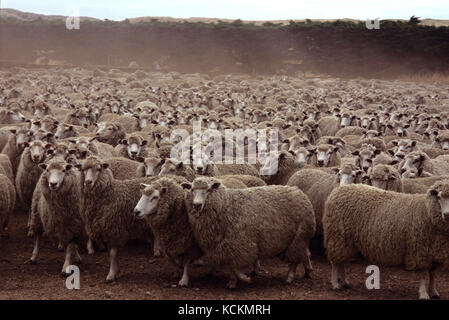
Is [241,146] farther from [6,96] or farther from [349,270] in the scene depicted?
[6,96]

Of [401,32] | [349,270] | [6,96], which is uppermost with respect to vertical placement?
[401,32]

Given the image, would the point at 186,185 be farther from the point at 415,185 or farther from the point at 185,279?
the point at 415,185

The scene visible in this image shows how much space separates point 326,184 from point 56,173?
4.16 metres

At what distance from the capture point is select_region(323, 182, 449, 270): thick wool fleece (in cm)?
659

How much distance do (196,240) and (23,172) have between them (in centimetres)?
388

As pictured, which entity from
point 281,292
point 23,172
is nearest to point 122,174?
point 23,172

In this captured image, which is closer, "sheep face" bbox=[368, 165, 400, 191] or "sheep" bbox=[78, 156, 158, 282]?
"sheep" bbox=[78, 156, 158, 282]

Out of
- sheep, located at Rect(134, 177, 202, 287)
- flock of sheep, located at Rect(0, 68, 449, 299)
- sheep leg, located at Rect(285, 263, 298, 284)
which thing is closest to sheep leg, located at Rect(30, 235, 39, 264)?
flock of sheep, located at Rect(0, 68, 449, 299)

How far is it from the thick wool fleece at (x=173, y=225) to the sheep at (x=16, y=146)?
4595 millimetres

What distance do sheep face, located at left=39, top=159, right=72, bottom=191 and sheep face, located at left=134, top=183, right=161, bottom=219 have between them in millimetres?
1359

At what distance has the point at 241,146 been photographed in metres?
12.6

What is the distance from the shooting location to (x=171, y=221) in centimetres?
728

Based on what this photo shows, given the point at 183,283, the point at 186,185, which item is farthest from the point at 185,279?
the point at 186,185

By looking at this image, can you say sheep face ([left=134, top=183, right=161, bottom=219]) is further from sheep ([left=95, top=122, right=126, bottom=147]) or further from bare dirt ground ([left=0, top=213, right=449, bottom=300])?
sheep ([left=95, top=122, right=126, bottom=147])
